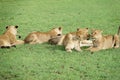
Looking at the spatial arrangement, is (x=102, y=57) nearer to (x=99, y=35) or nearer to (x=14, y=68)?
(x=99, y=35)

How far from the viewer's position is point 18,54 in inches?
381

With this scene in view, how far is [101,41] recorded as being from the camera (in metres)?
10.4

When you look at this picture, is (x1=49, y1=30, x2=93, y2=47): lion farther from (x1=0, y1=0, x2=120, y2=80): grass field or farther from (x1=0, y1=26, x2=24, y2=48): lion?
(x1=0, y1=26, x2=24, y2=48): lion

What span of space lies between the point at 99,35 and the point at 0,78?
3504mm

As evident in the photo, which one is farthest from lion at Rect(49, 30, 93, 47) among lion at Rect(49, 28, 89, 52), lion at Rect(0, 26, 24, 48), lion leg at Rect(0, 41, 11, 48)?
lion leg at Rect(0, 41, 11, 48)

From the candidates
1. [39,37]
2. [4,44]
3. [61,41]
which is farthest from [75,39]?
[4,44]

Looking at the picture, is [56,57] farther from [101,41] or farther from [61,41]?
[101,41]

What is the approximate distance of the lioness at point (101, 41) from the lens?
33.9ft

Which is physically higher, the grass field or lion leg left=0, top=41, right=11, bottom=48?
lion leg left=0, top=41, right=11, bottom=48

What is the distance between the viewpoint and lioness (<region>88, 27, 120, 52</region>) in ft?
33.9

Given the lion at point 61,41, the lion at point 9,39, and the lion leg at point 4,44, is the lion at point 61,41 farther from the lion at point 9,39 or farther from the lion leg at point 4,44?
the lion leg at point 4,44

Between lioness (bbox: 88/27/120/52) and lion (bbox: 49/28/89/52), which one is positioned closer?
lion (bbox: 49/28/89/52)

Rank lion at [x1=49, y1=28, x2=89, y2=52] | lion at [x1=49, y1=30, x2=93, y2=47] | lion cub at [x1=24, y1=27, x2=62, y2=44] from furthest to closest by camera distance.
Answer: lion cub at [x1=24, y1=27, x2=62, y2=44] → lion at [x1=49, y1=30, x2=93, y2=47] → lion at [x1=49, y1=28, x2=89, y2=52]

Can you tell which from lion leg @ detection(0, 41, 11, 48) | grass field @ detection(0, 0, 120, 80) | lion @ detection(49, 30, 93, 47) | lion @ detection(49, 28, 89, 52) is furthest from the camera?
lion @ detection(49, 30, 93, 47)
